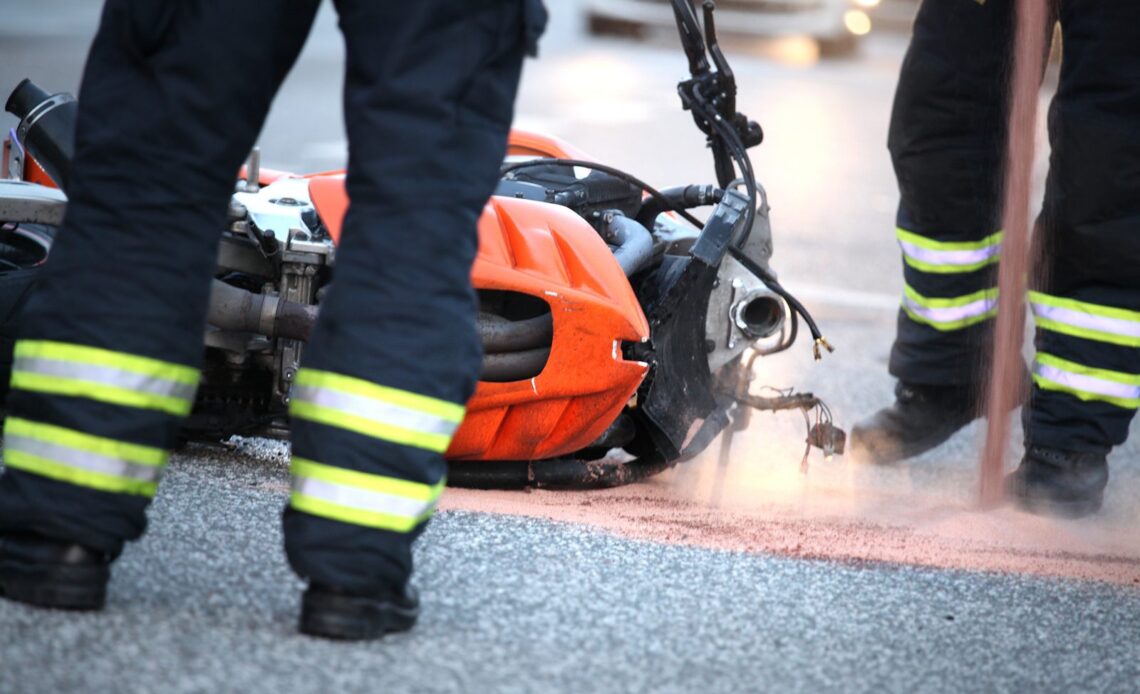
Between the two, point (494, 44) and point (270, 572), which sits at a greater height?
point (494, 44)

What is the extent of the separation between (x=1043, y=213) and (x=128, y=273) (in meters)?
2.39

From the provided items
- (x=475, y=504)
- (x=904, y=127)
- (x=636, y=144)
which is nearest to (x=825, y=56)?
A: (x=636, y=144)

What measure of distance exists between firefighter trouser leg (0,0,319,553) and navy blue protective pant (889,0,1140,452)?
2057 millimetres

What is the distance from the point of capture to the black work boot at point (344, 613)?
7.16 ft

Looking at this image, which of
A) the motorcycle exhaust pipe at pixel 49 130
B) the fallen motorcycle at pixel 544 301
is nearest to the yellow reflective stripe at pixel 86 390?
the fallen motorcycle at pixel 544 301

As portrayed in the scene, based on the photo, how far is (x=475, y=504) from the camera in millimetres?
3123

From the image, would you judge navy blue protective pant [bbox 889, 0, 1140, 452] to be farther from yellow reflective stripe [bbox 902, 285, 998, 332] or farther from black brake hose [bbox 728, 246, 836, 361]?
black brake hose [bbox 728, 246, 836, 361]

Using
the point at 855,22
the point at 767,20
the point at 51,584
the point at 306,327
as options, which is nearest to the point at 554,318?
the point at 306,327

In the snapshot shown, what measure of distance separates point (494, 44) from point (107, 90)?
1.80ft

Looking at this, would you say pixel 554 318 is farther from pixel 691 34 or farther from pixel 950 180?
pixel 950 180

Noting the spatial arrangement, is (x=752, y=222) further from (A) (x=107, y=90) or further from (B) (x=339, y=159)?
(B) (x=339, y=159)

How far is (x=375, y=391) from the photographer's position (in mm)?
2135

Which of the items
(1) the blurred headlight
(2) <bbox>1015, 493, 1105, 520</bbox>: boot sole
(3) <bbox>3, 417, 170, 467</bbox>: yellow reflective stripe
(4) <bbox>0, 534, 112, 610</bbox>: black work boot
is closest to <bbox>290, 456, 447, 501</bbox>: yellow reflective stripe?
(3) <bbox>3, 417, 170, 467</bbox>: yellow reflective stripe

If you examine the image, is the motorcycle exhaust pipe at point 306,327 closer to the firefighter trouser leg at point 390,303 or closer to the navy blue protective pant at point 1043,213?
the firefighter trouser leg at point 390,303
